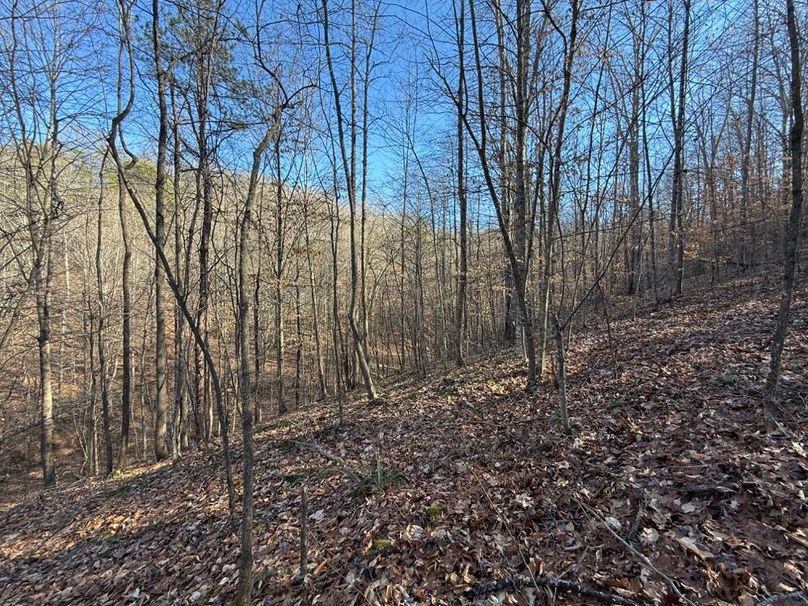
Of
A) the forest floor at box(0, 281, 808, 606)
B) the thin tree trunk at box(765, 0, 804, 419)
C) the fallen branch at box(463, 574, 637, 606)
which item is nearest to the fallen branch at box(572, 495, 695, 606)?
the forest floor at box(0, 281, 808, 606)

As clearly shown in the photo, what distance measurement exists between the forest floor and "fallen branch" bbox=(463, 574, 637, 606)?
13 millimetres

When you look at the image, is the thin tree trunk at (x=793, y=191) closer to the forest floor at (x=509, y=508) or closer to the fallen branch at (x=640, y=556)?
the forest floor at (x=509, y=508)

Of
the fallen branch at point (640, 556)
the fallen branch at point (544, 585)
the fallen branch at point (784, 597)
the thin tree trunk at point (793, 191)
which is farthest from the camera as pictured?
the thin tree trunk at point (793, 191)

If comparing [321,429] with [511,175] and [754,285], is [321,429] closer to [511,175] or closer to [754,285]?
[511,175]

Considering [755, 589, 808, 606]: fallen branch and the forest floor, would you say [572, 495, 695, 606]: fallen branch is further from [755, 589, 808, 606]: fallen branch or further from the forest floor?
[755, 589, 808, 606]: fallen branch

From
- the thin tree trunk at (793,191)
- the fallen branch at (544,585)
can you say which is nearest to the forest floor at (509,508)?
the fallen branch at (544,585)

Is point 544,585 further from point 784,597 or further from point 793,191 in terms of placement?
point 793,191

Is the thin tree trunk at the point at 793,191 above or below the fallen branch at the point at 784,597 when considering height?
above

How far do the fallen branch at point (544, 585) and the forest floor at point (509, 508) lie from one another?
1 cm

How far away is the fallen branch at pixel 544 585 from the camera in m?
2.23

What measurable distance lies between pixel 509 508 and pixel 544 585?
0.95 metres

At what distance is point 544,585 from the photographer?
2.46 meters

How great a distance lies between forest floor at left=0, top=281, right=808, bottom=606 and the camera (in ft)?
8.18

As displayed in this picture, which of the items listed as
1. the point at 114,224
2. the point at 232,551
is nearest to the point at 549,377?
the point at 232,551
